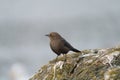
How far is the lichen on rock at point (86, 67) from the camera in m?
11.9

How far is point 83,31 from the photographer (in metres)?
106

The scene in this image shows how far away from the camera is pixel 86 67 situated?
12406mm

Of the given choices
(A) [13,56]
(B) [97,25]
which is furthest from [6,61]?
(B) [97,25]

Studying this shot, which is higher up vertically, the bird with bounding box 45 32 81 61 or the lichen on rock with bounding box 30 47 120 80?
the bird with bounding box 45 32 81 61

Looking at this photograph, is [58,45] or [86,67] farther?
[58,45]

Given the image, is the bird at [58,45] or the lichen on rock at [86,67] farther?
the bird at [58,45]

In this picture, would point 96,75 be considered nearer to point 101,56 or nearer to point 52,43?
point 101,56

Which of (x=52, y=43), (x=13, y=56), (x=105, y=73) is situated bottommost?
(x=105, y=73)

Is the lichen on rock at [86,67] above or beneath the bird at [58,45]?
beneath

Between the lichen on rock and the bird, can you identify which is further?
the bird

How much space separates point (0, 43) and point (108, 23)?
17.8 meters

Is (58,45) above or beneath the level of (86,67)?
above

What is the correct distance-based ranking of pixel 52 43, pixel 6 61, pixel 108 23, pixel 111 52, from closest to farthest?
pixel 111 52
pixel 52 43
pixel 6 61
pixel 108 23

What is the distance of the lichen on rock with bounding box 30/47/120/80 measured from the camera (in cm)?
1189
